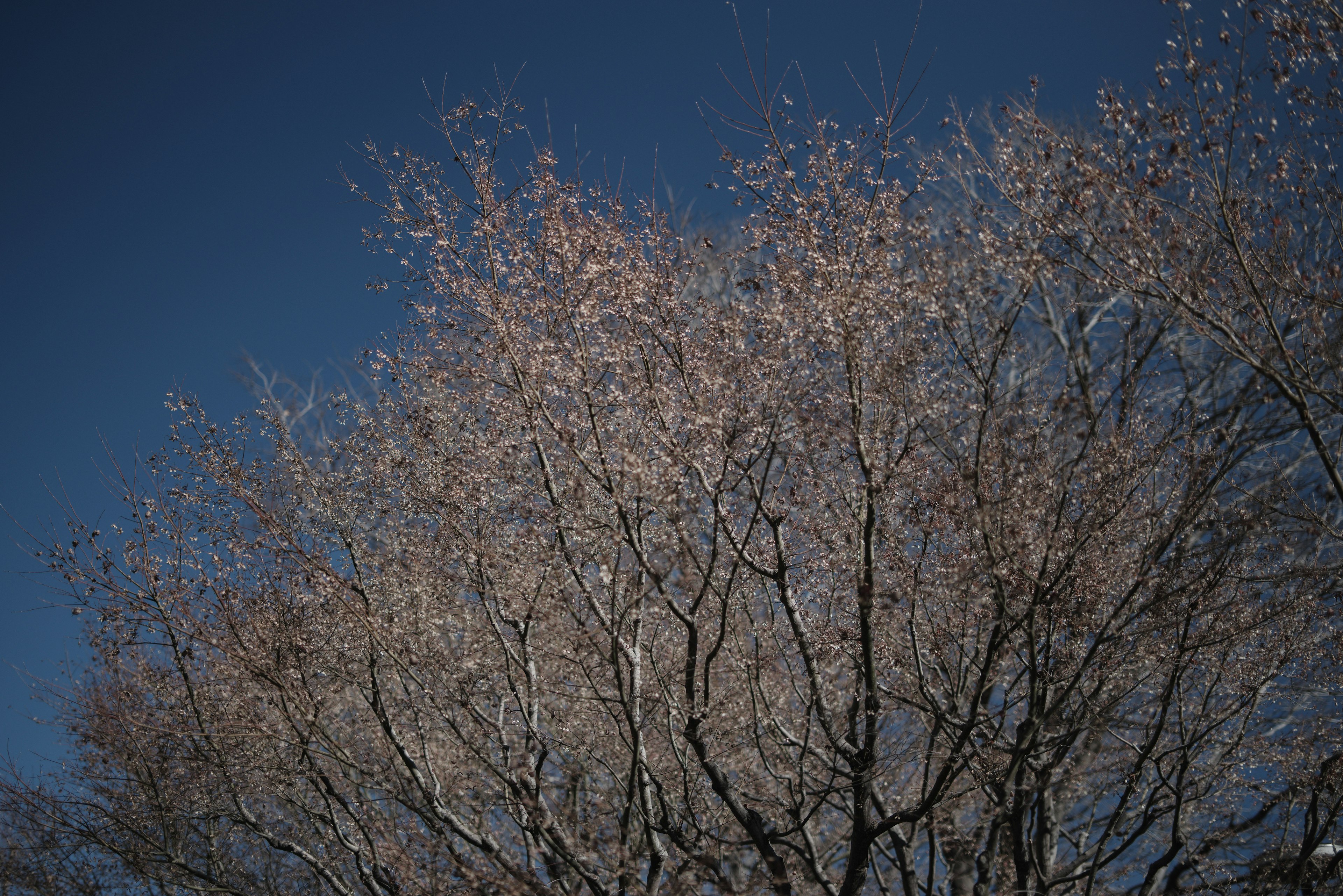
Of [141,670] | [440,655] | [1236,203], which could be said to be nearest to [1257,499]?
[1236,203]

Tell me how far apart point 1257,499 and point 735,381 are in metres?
3.81

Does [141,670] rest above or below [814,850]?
above

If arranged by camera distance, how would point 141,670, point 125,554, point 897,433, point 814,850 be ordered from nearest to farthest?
point 897,433 → point 814,850 → point 125,554 → point 141,670

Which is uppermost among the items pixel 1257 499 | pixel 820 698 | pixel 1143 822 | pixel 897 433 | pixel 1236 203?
pixel 1236 203

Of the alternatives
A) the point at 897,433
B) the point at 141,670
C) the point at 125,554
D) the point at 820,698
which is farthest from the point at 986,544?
the point at 141,670

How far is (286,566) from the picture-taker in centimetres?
694

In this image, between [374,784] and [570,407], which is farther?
[374,784]

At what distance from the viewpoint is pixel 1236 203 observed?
4.88 m

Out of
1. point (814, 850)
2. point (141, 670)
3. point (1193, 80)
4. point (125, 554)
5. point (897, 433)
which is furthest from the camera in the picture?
point (141, 670)

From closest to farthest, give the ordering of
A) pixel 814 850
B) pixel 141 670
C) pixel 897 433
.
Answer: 1. pixel 897 433
2. pixel 814 850
3. pixel 141 670

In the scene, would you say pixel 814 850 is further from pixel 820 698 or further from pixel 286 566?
pixel 286 566

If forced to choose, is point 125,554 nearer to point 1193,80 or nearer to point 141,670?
point 141,670

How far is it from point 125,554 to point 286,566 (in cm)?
136

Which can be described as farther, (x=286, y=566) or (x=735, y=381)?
(x=286, y=566)
